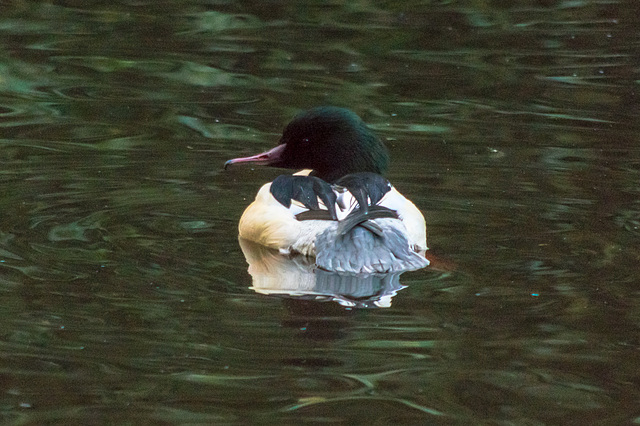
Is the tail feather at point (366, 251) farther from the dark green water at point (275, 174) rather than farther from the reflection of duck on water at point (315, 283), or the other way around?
the dark green water at point (275, 174)

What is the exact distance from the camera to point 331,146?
749cm

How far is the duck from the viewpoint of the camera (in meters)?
6.21

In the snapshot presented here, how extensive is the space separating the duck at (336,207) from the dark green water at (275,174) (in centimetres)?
23

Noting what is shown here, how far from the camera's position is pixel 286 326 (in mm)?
5250

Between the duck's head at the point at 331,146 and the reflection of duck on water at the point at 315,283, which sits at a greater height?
the duck's head at the point at 331,146

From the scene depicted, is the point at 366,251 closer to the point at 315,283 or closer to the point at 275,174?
the point at 315,283

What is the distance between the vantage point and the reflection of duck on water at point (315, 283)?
572 cm

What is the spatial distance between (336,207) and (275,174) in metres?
2.08

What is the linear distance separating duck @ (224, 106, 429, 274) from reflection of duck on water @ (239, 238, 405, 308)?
0.20ft

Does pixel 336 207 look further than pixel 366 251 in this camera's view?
Yes

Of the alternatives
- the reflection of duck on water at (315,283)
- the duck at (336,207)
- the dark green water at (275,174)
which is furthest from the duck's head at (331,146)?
the reflection of duck on water at (315,283)

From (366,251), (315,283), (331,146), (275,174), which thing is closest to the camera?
(315,283)

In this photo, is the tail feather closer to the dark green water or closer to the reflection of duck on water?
the reflection of duck on water

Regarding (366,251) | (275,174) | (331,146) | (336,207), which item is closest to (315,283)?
(366,251)
